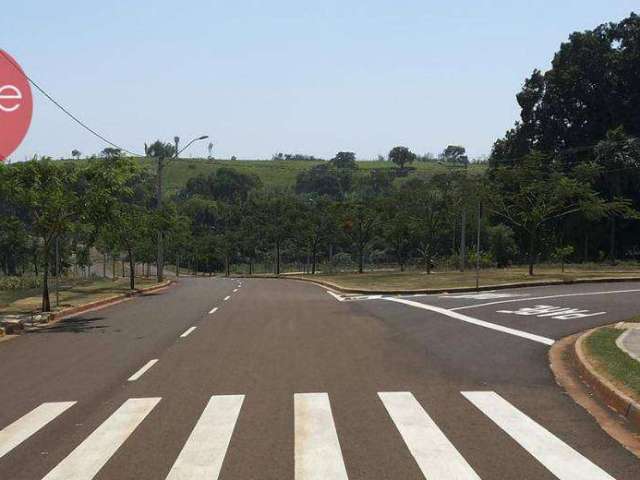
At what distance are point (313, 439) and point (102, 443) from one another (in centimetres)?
205

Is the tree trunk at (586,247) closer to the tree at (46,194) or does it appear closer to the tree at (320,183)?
the tree at (46,194)

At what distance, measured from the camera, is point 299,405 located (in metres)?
8.41

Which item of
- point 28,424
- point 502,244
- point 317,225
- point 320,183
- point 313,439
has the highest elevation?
point 320,183

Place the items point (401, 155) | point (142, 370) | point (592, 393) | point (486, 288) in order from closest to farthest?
point (592, 393) < point (142, 370) < point (486, 288) < point (401, 155)

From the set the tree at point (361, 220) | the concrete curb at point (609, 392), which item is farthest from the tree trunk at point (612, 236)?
the concrete curb at point (609, 392)

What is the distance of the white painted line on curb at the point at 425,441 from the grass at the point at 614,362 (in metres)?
2.62

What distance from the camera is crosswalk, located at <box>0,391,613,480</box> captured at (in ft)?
19.3

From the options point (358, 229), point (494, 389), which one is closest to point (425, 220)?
point (358, 229)

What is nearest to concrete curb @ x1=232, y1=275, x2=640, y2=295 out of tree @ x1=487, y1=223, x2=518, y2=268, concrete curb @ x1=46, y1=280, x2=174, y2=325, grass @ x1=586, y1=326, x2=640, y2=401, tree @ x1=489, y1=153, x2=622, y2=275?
tree @ x1=489, y1=153, x2=622, y2=275

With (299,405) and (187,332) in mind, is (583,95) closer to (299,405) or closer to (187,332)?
(187,332)

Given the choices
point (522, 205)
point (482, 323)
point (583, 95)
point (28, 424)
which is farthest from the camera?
point (583, 95)

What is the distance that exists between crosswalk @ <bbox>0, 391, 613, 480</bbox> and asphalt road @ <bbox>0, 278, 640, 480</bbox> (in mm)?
21

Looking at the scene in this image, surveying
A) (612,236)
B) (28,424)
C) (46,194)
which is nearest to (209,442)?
(28,424)

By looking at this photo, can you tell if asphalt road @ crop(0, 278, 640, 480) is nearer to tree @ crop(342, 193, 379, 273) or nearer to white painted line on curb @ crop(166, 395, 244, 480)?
white painted line on curb @ crop(166, 395, 244, 480)
